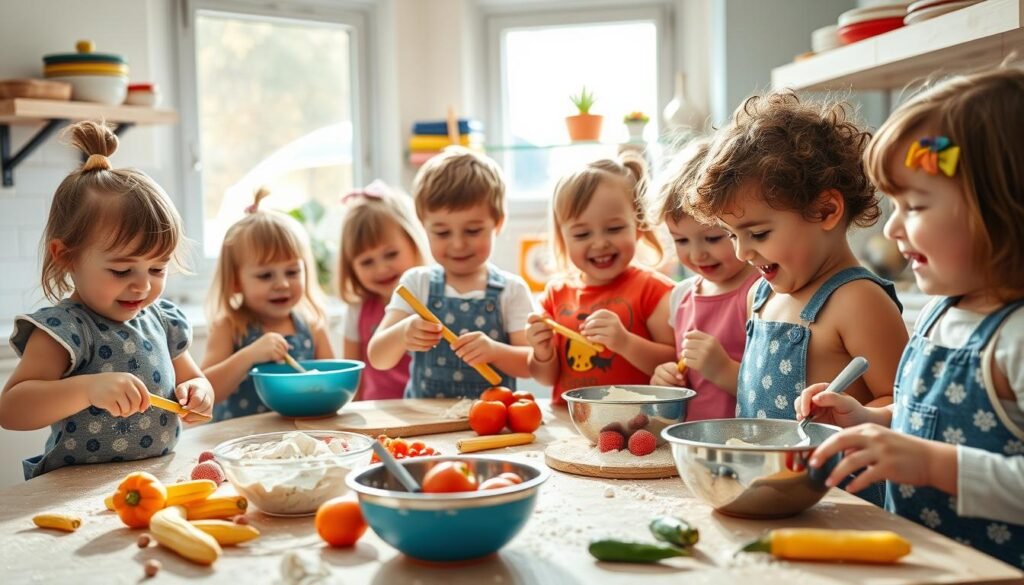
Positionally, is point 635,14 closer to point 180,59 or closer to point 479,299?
point 180,59

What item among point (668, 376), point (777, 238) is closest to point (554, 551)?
point (777, 238)

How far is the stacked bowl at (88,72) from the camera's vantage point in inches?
120

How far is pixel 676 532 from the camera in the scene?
3.59ft

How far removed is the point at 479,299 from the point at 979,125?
146 centimetres

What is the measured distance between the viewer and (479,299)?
2465 millimetres

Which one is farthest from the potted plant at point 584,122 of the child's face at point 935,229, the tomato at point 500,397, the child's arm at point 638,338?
the child's face at point 935,229

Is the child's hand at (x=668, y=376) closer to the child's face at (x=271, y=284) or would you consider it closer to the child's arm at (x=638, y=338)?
the child's arm at (x=638, y=338)

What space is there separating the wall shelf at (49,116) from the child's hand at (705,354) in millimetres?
2051

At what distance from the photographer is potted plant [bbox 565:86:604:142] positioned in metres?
3.70

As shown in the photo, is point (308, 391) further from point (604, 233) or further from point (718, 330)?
A: point (718, 330)

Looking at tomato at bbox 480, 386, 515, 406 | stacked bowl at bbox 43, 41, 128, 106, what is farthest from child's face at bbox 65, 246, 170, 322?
stacked bowl at bbox 43, 41, 128, 106

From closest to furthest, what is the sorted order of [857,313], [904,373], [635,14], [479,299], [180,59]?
1. [904,373]
2. [857,313]
3. [479,299]
4. [180,59]
5. [635,14]

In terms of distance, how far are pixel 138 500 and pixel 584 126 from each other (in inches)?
107

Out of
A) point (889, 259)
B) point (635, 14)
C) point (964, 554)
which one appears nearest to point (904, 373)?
point (964, 554)
